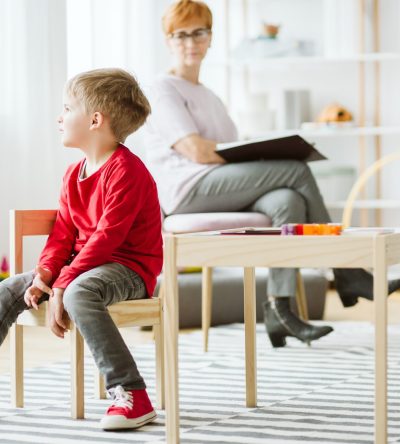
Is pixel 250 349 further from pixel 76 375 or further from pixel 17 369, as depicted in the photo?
→ pixel 17 369

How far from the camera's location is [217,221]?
2.61m

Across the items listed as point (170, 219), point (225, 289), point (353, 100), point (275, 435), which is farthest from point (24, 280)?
point (353, 100)

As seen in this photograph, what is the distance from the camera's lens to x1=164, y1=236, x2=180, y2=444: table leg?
1482 mm

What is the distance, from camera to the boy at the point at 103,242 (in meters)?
1.65

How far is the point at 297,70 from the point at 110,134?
303 cm

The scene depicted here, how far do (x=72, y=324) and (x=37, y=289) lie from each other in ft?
0.40

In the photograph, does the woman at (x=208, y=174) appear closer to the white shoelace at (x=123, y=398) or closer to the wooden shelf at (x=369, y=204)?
the white shoelace at (x=123, y=398)

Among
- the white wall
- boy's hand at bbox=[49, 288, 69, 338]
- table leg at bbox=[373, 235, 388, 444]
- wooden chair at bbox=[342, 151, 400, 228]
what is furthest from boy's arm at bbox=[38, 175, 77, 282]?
wooden chair at bbox=[342, 151, 400, 228]

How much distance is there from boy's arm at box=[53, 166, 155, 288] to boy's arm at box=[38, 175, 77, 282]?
0.07 metres

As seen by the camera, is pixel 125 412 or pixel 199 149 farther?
pixel 199 149

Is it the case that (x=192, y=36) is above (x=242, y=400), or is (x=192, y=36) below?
above

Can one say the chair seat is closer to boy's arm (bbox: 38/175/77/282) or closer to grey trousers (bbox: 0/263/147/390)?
boy's arm (bbox: 38/175/77/282)

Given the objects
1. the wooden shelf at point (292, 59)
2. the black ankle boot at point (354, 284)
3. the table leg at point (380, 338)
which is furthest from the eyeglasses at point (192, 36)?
the wooden shelf at point (292, 59)

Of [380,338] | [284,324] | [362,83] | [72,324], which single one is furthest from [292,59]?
[380,338]
